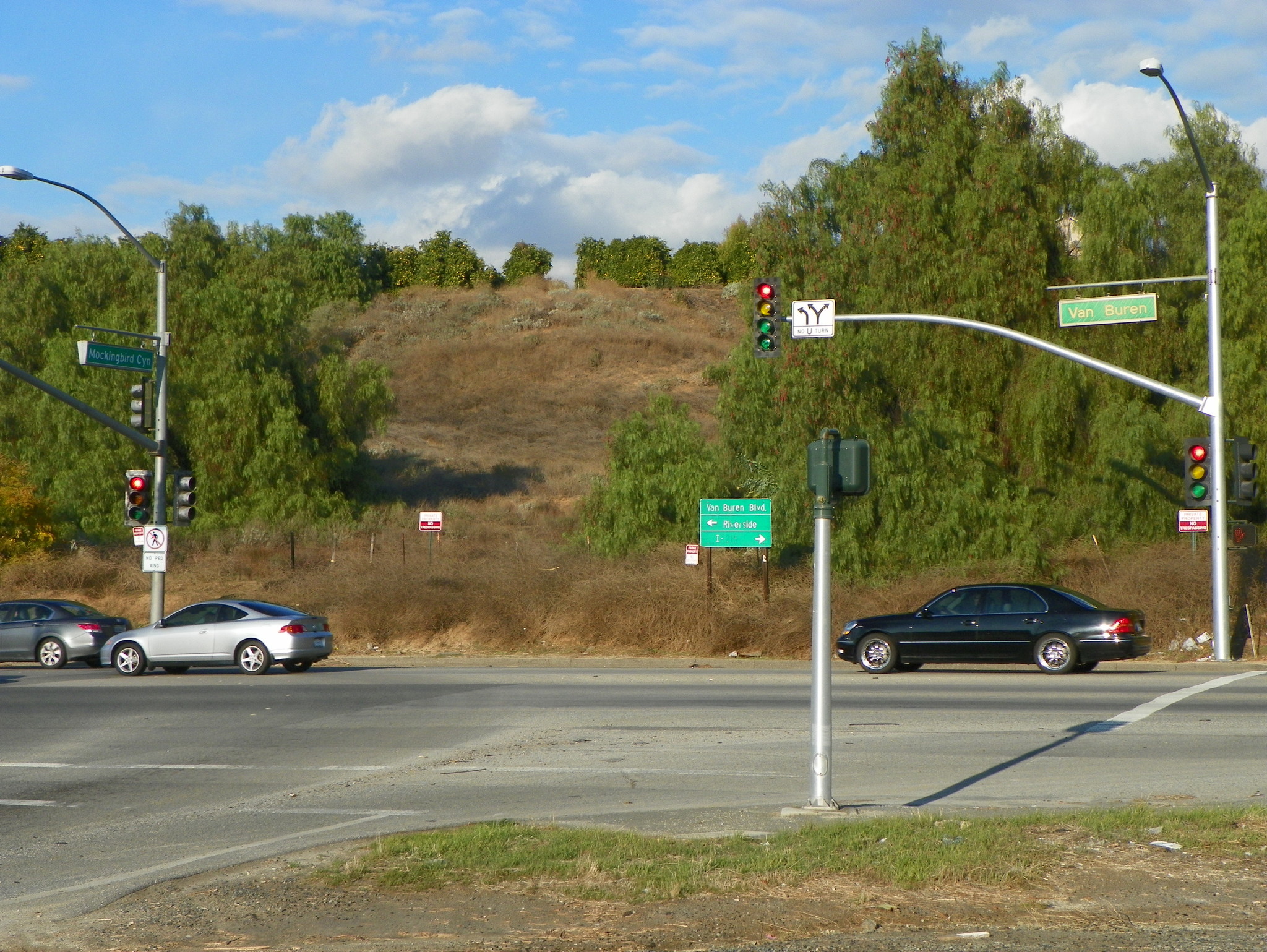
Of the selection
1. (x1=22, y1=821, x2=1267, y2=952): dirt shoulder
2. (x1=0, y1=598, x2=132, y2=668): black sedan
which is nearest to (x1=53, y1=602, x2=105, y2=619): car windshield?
(x1=0, y1=598, x2=132, y2=668): black sedan

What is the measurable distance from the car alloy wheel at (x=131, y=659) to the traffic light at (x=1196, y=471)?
19.5 metres

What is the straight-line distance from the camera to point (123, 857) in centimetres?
928

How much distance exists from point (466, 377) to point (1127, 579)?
59850 millimetres

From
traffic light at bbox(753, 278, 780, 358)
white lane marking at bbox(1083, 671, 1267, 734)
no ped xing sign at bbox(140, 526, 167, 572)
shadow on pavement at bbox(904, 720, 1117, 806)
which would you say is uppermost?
traffic light at bbox(753, 278, 780, 358)

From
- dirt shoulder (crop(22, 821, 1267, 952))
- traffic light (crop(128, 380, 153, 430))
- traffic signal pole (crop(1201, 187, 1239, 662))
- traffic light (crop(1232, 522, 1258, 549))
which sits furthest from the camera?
traffic light (crop(128, 380, 153, 430))

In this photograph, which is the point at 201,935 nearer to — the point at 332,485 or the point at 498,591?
the point at 498,591

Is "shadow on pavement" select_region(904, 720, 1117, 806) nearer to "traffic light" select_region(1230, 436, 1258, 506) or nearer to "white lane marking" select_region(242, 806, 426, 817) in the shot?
"white lane marking" select_region(242, 806, 426, 817)

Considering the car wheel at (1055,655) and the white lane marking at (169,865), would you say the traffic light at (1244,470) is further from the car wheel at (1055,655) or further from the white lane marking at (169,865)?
the white lane marking at (169,865)

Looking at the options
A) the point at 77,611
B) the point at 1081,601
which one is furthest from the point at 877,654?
the point at 77,611

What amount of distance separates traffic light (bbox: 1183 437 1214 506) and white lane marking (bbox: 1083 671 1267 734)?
3901 mm

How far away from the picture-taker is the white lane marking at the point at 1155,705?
15172mm

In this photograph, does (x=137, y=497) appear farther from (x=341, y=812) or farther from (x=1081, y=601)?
(x=341, y=812)

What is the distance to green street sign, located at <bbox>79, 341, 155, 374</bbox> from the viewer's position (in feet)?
84.6

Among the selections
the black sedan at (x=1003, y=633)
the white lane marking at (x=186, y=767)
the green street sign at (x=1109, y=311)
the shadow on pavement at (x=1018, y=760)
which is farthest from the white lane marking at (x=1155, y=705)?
the white lane marking at (x=186, y=767)
